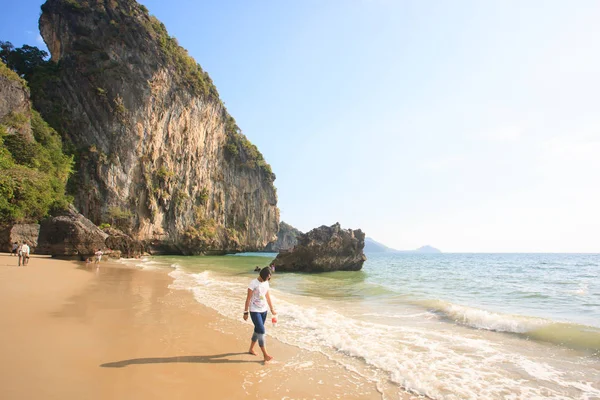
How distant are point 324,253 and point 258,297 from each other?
2243cm

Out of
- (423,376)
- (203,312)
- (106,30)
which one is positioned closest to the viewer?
(423,376)

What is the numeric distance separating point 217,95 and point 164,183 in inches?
763

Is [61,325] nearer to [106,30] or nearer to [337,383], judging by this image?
[337,383]

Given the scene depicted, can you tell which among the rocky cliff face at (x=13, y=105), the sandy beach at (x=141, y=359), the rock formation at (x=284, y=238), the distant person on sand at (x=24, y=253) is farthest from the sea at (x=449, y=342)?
the rock formation at (x=284, y=238)

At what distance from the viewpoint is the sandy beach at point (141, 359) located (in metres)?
4.00

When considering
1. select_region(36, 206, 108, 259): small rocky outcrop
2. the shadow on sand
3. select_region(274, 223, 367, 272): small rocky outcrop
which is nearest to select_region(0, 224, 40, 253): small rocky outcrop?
select_region(36, 206, 108, 259): small rocky outcrop

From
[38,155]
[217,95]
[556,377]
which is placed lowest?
[556,377]

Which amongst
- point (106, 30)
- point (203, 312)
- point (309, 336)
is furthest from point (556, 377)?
point (106, 30)

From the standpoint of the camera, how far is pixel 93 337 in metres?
5.79

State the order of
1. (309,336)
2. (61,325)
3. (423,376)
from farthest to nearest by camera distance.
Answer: (309,336) → (61,325) → (423,376)

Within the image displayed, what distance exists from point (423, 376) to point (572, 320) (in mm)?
7569

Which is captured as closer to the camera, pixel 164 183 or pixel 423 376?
pixel 423 376

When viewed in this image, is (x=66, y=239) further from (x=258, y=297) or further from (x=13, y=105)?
(x=258, y=297)

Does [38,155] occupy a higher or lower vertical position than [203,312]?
higher
